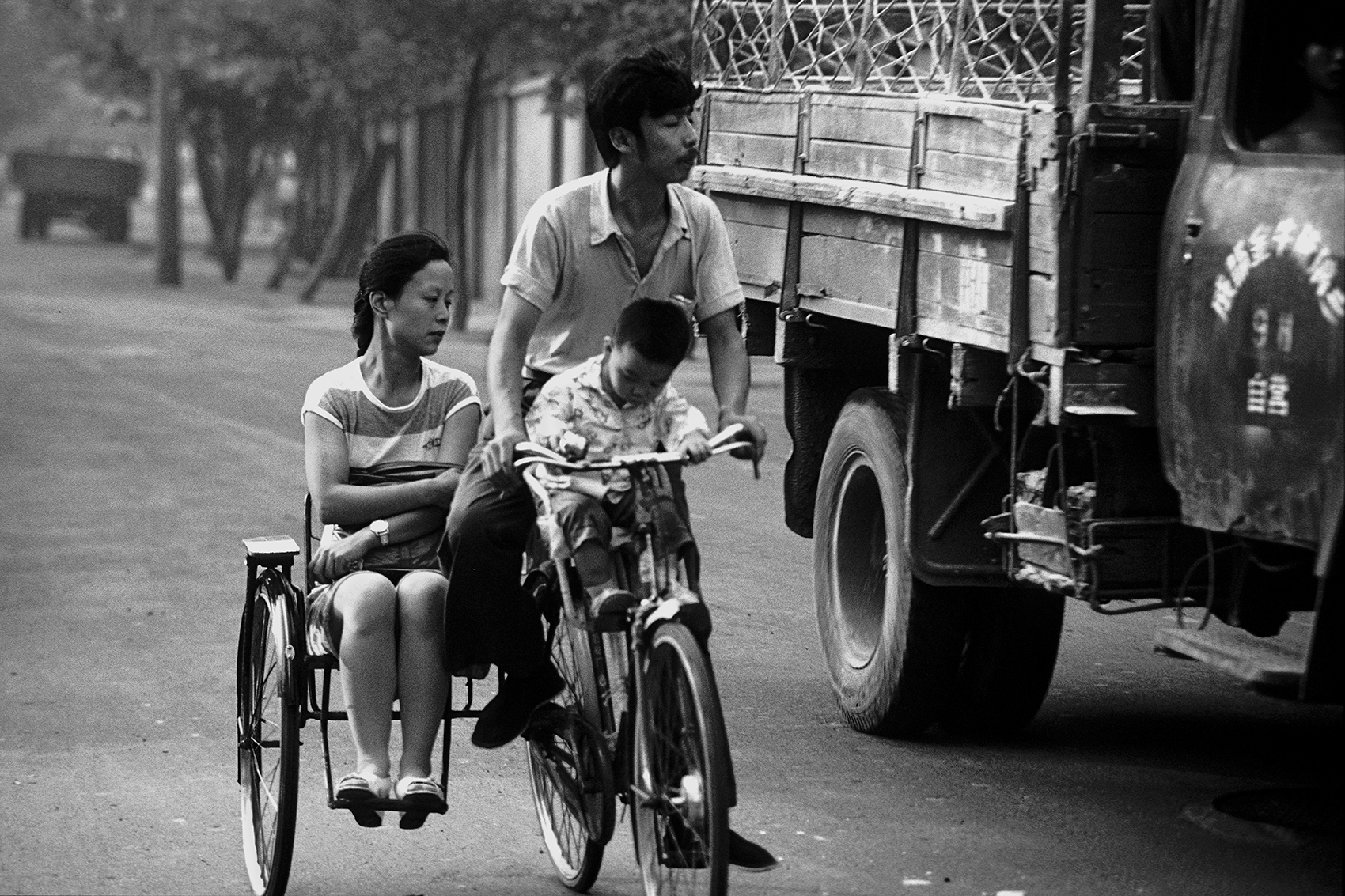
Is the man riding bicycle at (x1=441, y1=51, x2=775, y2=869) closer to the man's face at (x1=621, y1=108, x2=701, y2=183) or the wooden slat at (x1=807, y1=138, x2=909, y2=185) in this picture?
the man's face at (x1=621, y1=108, x2=701, y2=183)

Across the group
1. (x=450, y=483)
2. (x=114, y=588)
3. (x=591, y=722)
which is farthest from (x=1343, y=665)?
(x=114, y=588)

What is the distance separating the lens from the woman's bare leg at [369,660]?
5062mm

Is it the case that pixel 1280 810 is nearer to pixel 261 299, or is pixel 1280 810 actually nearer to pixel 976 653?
pixel 976 653

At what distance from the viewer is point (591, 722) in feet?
16.5

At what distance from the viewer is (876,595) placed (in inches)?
292

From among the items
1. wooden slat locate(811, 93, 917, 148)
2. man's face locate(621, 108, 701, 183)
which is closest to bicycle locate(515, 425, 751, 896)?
man's face locate(621, 108, 701, 183)

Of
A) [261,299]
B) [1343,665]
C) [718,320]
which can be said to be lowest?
[261,299]

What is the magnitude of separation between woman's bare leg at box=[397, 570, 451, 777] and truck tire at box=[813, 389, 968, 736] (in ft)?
6.56

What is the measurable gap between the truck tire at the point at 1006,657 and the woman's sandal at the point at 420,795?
2.38m

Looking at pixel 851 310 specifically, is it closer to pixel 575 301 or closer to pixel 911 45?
pixel 575 301

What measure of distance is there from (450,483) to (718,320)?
30.0 inches

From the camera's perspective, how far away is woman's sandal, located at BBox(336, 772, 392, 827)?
4.99 m

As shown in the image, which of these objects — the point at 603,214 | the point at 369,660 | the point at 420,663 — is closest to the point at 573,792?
the point at 420,663

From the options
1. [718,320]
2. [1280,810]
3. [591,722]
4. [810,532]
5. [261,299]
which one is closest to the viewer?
[591,722]
